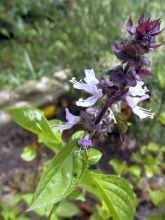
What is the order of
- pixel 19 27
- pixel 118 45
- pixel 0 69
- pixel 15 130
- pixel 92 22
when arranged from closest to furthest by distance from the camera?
pixel 118 45 < pixel 15 130 < pixel 92 22 < pixel 0 69 < pixel 19 27

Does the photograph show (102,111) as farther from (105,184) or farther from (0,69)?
(0,69)

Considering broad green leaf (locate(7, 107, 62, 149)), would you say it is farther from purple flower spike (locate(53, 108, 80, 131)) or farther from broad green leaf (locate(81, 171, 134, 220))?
broad green leaf (locate(81, 171, 134, 220))

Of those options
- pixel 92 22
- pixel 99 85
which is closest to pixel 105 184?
pixel 99 85

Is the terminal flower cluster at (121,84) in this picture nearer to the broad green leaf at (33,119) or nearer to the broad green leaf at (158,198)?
the broad green leaf at (33,119)

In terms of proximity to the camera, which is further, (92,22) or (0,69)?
(0,69)

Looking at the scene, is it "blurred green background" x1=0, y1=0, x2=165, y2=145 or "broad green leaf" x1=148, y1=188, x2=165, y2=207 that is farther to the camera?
"blurred green background" x1=0, y1=0, x2=165, y2=145

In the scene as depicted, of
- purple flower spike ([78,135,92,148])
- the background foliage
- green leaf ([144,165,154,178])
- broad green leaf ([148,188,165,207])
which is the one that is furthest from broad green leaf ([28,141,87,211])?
green leaf ([144,165,154,178])
